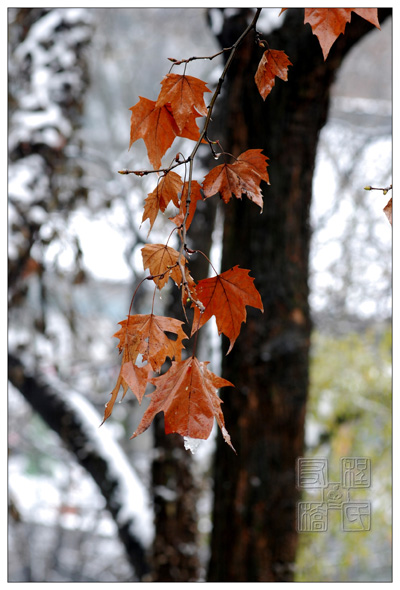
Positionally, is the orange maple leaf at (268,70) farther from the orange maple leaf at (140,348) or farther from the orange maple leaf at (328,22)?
the orange maple leaf at (140,348)

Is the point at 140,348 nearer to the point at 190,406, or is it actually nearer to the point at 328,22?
the point at 190,406

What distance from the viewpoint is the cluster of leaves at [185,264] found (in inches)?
17.7

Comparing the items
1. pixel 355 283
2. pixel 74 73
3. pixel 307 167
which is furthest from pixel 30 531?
pixel 307 167

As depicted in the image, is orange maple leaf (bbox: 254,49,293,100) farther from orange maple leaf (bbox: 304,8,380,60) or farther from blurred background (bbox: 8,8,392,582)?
blurred background (bbox: 8,8,392,582)

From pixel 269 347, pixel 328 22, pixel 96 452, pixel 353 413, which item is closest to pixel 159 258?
pixel 328 22

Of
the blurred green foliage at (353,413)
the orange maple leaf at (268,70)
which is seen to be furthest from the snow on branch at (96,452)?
the orange maple leaf at (268,70)

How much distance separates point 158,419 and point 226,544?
507mm

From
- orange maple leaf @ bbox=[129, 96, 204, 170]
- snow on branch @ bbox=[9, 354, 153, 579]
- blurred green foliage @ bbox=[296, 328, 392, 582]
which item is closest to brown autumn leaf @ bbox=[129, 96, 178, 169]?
orange maple leaf @ bbox=[129, 96, 204, 170]

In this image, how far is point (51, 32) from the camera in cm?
181

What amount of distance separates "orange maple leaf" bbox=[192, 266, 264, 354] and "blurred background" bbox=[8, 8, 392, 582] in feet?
0.33

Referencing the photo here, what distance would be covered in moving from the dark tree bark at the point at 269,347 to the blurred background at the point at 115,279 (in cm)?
21

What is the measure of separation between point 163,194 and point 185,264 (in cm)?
7

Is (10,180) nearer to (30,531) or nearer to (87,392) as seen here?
(87,392)

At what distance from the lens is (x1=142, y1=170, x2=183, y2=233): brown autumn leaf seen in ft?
1.68
